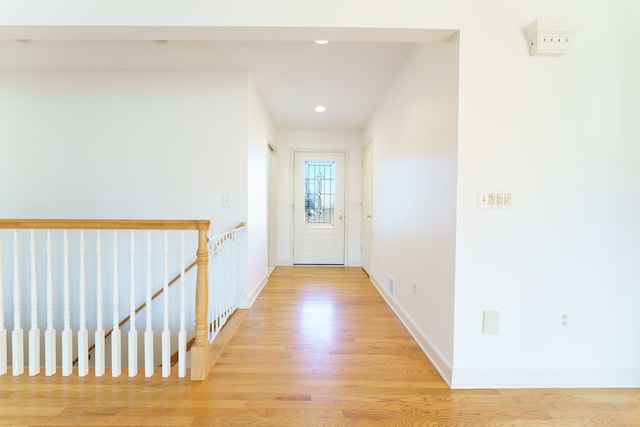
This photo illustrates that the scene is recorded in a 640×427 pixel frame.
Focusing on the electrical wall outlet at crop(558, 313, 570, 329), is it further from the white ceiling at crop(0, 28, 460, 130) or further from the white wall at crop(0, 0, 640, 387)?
the white ceiling at crop(0, 28, 460, 130)

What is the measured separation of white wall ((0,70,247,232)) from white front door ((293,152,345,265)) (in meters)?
2.37

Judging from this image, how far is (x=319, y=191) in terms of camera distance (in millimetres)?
5359

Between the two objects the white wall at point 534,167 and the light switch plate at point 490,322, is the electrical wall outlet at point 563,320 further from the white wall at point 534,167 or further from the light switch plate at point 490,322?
the light switch plate at point 490,322

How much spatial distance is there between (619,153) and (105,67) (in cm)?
412

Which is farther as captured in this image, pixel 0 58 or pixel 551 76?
pixel 0 58

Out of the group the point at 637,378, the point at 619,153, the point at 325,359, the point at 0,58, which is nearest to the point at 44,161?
the point at 0,58

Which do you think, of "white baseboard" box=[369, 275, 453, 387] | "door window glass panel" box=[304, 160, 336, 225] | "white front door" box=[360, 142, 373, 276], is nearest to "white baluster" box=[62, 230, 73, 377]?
"white baseboard" box=[369, 275, 453, 387]

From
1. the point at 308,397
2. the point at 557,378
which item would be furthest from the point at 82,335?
the point at 557,378

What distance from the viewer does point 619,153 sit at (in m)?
1.75

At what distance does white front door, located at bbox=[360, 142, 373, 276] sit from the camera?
439cm

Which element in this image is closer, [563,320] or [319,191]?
[563,320]

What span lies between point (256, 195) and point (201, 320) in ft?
5.91

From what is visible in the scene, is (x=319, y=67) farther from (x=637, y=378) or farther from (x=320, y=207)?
(x=637, y=378)

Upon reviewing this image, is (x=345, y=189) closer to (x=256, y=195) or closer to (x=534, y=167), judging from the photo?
(x=256, y=195)
